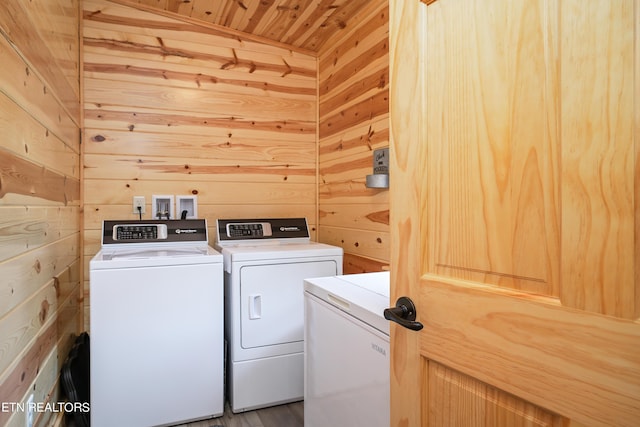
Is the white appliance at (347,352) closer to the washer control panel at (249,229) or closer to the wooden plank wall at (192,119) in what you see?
the washer control panel at (249,229)

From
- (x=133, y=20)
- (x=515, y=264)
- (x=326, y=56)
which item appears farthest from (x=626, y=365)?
(x=133, y=20)

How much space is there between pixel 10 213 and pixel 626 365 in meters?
1.47

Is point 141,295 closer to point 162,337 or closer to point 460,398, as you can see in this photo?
point 162,337

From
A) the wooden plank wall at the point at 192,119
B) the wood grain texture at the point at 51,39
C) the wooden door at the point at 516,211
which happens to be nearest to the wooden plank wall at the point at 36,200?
the wood grain texture at the point at 51,39

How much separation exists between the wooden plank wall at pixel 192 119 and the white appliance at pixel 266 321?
2.22ft

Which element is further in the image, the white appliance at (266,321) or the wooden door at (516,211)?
the white appliance at (266,321)

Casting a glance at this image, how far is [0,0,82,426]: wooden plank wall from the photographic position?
107cm

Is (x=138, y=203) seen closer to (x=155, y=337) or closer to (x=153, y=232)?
(x=153, y=232)

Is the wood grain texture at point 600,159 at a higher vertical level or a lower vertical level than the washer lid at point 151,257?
higher

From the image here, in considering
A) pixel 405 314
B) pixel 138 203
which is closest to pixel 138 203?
pixel 138 203

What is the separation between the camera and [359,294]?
132 cm

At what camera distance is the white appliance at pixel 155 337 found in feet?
5.84

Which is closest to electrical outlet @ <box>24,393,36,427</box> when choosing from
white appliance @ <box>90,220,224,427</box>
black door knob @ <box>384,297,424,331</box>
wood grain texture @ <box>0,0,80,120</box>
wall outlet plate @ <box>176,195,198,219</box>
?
white appliance @ <box>90,220,224,427</box>

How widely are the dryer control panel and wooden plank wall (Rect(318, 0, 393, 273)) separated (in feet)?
0.80
